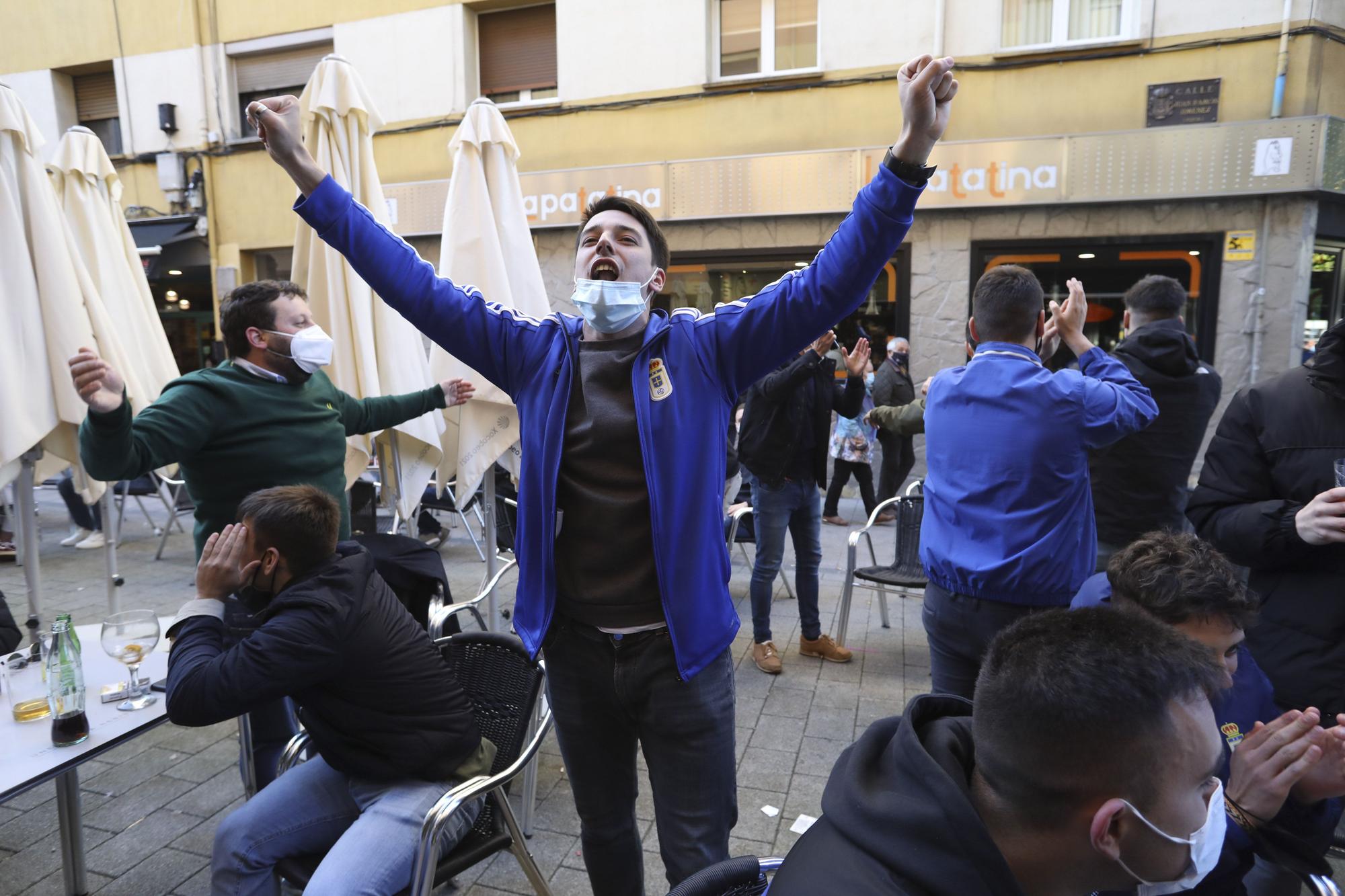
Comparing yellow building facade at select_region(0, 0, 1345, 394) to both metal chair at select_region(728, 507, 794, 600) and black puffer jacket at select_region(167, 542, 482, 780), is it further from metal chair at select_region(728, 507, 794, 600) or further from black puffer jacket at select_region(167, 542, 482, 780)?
black puffer jacket at select_region(167, 542, 482, 780)

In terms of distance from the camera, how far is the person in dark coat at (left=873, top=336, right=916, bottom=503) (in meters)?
7.86

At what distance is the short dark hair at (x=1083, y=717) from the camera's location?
1.04m

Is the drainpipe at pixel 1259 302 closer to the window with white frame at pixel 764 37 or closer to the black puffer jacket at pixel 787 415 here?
the window with white frame at pixel 764 37

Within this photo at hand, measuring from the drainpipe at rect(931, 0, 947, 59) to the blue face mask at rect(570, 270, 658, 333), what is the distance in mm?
7681

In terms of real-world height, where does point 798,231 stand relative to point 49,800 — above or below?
above

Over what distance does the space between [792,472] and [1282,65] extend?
6640 mm

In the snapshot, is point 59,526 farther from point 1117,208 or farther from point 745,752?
point 1117,208

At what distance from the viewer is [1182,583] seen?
73.6 inches

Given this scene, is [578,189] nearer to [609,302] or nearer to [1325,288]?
[1325,288]

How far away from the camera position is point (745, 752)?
357 cm

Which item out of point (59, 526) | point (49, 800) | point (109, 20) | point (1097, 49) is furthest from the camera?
point (109, 20)

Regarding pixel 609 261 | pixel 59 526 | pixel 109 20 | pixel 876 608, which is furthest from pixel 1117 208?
pixel 109 20

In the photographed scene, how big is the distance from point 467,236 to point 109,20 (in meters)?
11.6

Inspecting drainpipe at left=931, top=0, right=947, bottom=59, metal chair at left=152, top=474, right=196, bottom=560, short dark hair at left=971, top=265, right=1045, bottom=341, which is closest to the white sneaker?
metal chair at left=152, top=474, right=196, bottom=560
